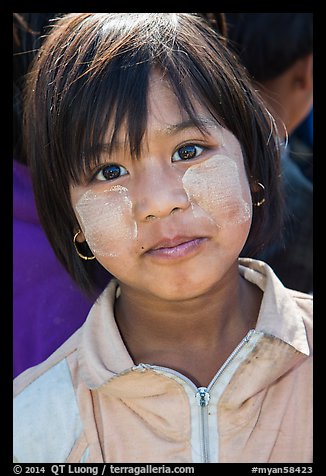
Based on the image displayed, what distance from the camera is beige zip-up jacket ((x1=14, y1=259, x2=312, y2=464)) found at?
5.33 ft

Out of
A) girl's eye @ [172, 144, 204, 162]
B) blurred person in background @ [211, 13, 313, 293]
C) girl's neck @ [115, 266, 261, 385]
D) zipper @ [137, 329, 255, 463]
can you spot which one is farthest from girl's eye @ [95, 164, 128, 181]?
blurred person in background @ [211, 13, 313, 293]

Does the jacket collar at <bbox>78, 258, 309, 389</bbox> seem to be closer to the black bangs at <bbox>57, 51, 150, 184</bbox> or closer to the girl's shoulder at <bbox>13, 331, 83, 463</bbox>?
the girl's shoulder at <bbox>13, 331, 83, 463</bbox>

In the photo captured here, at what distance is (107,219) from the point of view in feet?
5.42

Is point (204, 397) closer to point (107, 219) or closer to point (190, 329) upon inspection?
point (190, 329)

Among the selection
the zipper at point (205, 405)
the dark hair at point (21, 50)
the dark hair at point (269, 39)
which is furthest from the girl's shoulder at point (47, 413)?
the dark hair at point (269, 39)

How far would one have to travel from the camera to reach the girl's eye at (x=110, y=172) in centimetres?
162

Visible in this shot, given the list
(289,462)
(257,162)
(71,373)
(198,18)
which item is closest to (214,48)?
(198,18)

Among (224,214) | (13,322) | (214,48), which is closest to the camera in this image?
(224,214)

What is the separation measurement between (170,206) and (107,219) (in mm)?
170

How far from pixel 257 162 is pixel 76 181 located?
1.46 ft

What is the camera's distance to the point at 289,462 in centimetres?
165

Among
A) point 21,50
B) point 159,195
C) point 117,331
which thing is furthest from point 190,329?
point 21,50

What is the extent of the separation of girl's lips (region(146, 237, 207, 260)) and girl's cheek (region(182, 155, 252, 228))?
0.06 metres

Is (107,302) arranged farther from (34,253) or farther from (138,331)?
(34,253)
